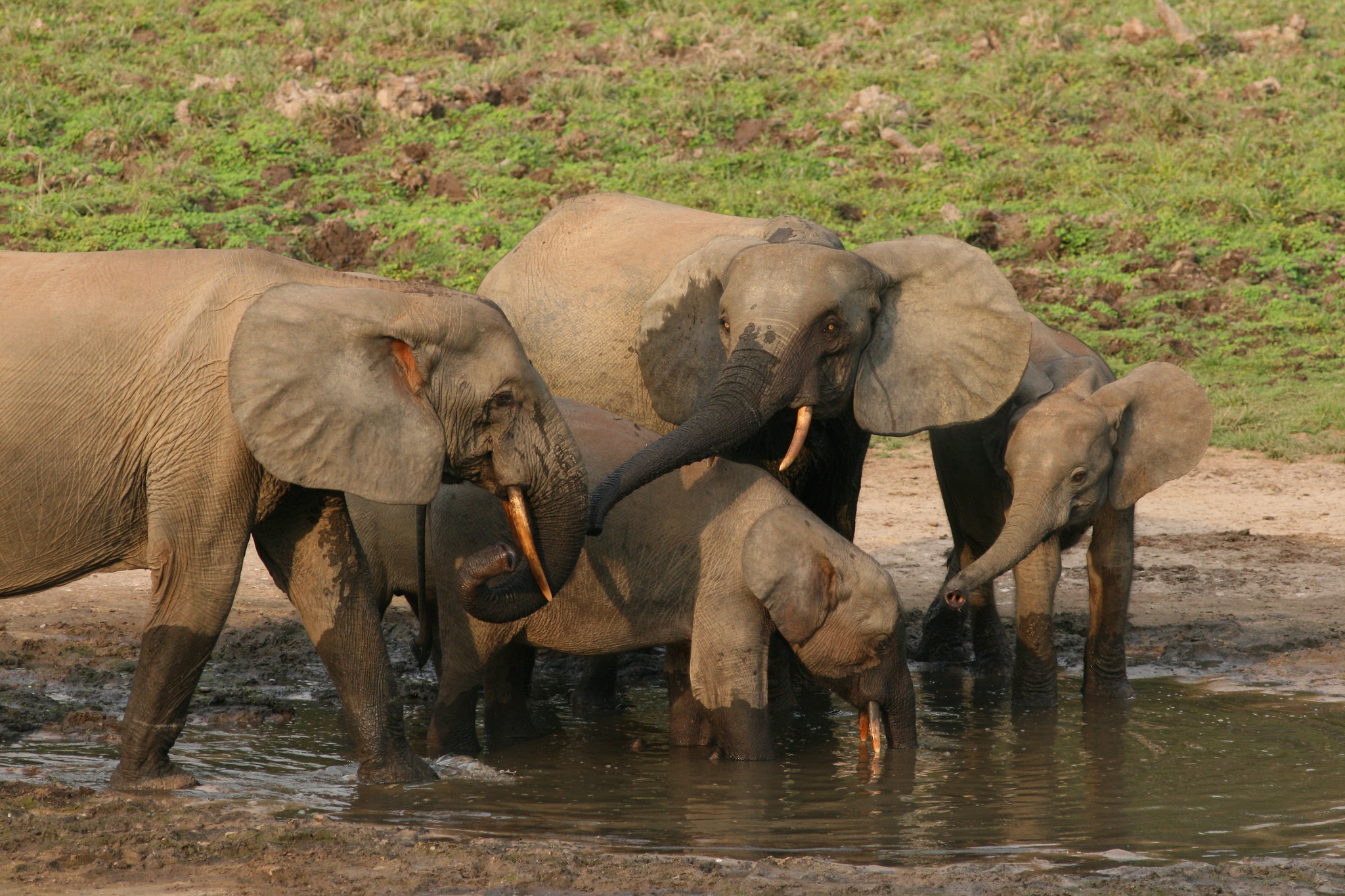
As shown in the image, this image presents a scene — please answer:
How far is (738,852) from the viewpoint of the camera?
5.34 m

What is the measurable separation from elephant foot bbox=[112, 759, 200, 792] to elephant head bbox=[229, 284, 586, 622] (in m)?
1.19

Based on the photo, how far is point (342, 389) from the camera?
5414mm

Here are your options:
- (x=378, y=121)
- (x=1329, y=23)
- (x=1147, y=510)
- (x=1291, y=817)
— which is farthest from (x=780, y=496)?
(x=1329, y=23)

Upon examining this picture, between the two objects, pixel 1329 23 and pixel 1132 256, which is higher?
pixel 1329 23

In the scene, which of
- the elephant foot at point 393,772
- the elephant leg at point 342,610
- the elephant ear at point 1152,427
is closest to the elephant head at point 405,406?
the elephant leg at point 342,610

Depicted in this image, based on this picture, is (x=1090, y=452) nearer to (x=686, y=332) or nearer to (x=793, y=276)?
(x=793, y=276)

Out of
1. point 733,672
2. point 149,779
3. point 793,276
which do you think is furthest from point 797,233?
point 149,779

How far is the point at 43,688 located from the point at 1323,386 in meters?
9.42

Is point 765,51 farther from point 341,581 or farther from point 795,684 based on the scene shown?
point 341,581

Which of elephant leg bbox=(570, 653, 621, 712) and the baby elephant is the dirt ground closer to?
→ elephant leg bbox=(570, 653, 621, 712)

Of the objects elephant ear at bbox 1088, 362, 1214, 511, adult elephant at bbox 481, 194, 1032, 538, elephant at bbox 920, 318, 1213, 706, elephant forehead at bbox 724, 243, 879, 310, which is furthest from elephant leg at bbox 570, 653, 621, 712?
elephant ear at bbox 1088, 362, 1214, 511

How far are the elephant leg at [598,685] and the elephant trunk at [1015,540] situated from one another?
1.62 metres

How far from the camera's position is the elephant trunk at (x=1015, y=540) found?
7117 mm

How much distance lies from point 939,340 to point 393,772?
2.96 metres
